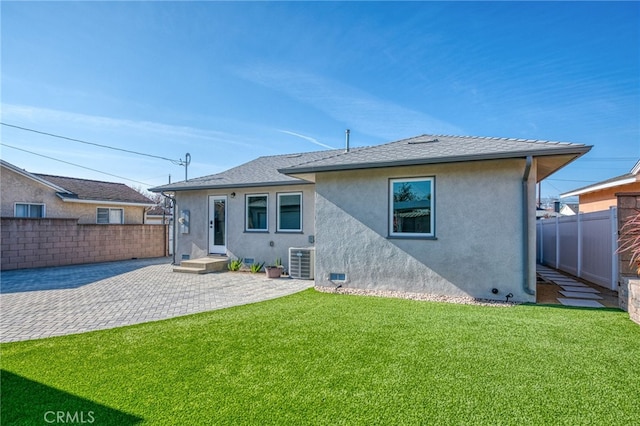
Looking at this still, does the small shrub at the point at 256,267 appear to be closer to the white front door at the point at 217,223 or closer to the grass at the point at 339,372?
the white front door at the point at 217,223

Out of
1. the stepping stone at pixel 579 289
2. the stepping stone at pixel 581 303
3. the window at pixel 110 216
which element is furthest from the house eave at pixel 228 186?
the stepping stone at pixel 579 289

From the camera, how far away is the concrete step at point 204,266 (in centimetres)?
1157

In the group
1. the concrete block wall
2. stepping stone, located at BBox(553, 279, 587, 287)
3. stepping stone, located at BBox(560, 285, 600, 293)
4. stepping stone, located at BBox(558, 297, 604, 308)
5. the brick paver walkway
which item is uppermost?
the concrete block wall

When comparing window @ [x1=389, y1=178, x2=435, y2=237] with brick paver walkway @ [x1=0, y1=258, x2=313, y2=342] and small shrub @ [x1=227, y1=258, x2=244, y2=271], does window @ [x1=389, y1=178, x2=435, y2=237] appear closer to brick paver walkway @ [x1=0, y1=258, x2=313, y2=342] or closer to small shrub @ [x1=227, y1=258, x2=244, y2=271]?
brick paver walkway @ [x1=0, y1=258, x2=313, y2=342]

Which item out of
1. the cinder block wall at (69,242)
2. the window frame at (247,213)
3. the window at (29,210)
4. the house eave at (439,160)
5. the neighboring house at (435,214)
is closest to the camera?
the house eave at (439,160)

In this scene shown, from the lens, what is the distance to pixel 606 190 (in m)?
13.8

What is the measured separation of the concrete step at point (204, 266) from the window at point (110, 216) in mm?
9129

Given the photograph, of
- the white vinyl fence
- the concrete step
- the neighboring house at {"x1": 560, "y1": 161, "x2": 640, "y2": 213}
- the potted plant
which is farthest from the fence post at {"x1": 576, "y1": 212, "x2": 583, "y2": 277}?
the concrete step

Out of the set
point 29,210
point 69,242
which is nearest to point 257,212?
point 69,242

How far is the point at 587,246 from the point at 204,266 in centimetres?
1239

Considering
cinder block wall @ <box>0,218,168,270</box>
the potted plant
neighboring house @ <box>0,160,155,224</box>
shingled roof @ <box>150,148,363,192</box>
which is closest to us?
the potted plant

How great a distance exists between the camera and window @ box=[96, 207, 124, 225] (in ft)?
59.2

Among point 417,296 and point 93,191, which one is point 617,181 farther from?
point 93,191

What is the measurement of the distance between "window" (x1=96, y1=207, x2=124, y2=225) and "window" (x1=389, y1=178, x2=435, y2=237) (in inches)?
665
